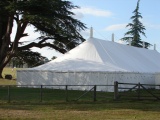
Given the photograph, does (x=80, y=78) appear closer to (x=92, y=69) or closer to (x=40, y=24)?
(x=92, y=69)

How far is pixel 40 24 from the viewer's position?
44875 millimetres

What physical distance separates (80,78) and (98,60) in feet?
8.41

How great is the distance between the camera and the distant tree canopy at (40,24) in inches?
1479

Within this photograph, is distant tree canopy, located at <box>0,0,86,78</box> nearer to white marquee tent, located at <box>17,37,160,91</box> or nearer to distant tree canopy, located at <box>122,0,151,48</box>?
white marquee tent, located at <box>17,37,160,91</box>

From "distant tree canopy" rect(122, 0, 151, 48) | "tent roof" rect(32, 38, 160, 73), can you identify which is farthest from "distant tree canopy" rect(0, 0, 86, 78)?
"distant tree canopy" rect(122, 0, 151, 48)

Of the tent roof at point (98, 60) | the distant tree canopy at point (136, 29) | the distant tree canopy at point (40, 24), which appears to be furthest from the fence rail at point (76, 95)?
the distant tree canopy at point (136, 29)

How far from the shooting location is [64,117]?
44.4ft

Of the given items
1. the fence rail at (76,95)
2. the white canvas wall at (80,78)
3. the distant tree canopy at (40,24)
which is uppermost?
the distant tree canopy at (40,24)

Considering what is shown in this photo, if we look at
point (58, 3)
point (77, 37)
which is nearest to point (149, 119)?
point (58, 3)

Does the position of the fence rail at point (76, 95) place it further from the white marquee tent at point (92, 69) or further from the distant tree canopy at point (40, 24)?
the distant tree canopy at point (40, 24)

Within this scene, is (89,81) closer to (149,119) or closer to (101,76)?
(101,76)

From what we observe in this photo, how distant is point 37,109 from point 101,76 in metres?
14.7

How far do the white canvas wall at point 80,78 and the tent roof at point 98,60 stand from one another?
0.47 metres

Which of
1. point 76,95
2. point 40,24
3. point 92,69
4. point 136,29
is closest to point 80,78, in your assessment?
point 92,69
